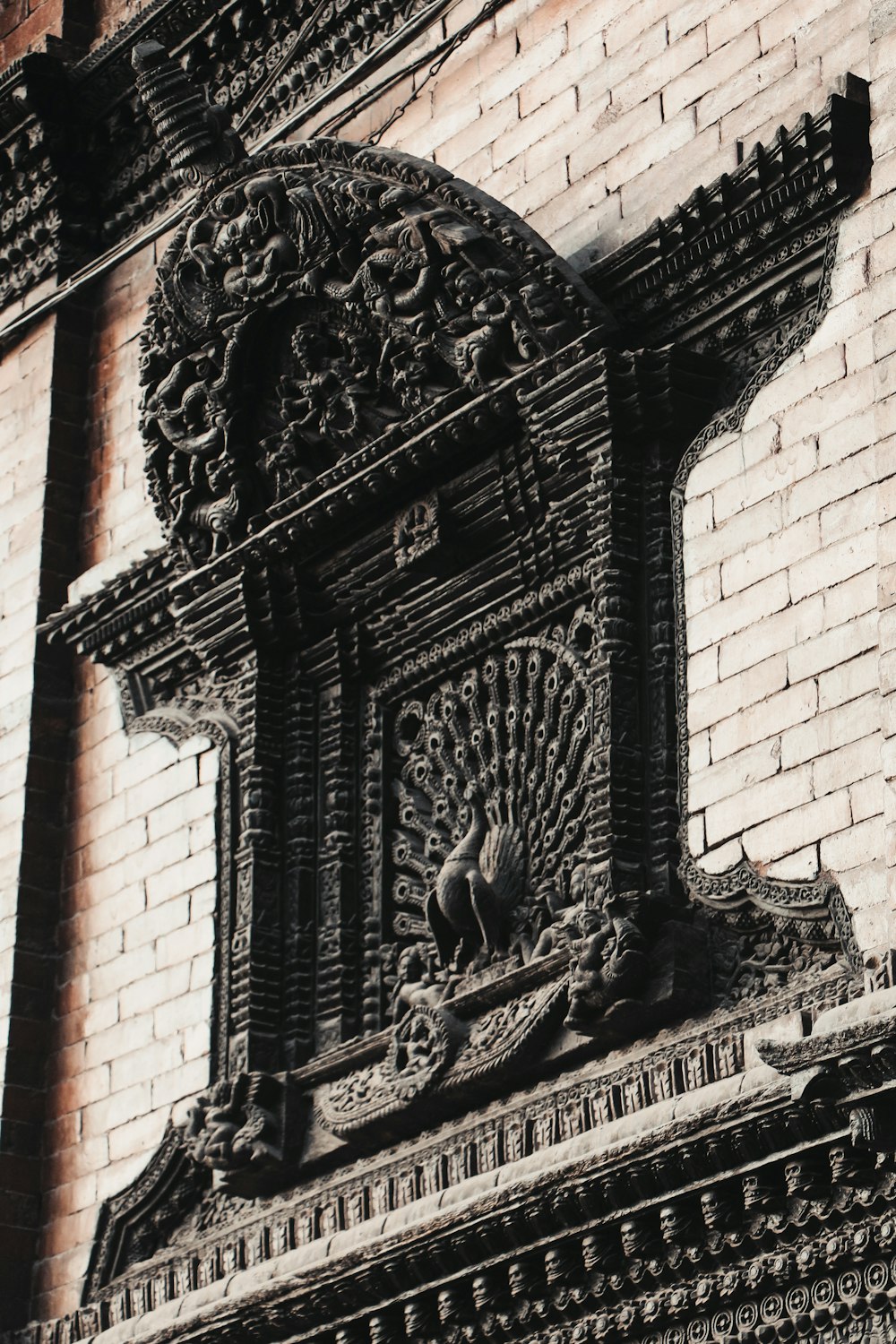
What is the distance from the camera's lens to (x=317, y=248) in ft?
37.9

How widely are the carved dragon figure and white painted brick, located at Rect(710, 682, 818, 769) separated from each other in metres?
1.18

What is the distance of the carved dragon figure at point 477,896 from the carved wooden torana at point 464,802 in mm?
A: 20

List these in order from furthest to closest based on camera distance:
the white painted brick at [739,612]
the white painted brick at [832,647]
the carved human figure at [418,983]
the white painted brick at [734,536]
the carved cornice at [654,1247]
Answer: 1. the carved human figure at [418,983]
2. the white painted brick at [734,536]
3. the white painted brick at [739,612]
4. the white painted brick at [832,647]
5. the carved cornice at [654,1247]

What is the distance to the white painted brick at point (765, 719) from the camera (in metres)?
9.36

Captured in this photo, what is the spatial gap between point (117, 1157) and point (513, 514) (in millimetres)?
3129

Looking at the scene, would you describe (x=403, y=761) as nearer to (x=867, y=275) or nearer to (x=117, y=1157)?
(x=117, y=1157)

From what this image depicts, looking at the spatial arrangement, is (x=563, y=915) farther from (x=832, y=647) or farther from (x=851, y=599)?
(x=851, y=599)

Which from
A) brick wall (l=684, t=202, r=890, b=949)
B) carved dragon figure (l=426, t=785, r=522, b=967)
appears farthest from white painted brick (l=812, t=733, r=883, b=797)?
carved dragon figure (l=426, t=785, r=522, b=967)

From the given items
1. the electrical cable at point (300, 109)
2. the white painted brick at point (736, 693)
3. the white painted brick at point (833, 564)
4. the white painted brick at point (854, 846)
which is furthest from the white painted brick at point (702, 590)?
the electrical cable at point (300, 109)

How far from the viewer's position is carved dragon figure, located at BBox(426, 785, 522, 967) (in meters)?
10.4

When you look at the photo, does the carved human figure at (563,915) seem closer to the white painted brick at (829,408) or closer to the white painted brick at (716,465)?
the white painted brick at (716,465)

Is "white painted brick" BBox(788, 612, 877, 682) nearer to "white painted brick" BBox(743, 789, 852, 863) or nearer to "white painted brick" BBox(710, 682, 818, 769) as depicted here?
"white painted brick" BBox(710, 682, 818, 769)

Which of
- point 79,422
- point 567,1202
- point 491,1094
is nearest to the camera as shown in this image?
point 567,1202

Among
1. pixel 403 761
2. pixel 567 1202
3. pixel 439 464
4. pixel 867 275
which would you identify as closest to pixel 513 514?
pixel 439 464
